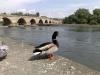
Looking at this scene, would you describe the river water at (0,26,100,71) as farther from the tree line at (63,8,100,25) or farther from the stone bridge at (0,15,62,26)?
the tree line at (63,8,100,25)

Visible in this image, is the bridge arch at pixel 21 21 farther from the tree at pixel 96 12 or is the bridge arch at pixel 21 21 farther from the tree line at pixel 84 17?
the tree at pixel 96 12

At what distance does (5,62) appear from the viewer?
491 inches

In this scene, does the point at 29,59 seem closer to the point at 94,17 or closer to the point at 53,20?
the point at 94,17

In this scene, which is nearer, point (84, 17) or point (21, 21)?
point (21, 21)

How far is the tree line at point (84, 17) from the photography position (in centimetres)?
13459

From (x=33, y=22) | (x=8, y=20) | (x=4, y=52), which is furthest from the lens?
(x=33, y=22)

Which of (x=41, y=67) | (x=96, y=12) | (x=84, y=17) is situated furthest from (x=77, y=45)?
(x=96, y=12)

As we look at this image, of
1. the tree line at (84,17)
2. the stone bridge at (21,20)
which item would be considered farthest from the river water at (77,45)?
the tree line at (84,17)

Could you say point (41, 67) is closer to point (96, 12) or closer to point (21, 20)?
point (21, 20)

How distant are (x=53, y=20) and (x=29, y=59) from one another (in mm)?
147268

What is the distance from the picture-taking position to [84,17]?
140125mm

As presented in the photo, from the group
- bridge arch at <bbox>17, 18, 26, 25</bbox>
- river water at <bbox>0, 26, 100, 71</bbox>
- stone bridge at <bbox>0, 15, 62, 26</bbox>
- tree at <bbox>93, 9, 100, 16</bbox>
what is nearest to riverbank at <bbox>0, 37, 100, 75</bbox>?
river water at <bbox>0, 26, 100, 71</bbox>

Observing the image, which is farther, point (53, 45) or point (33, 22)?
point (33, 22)

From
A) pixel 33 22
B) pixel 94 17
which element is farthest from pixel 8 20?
pixel 94 17
